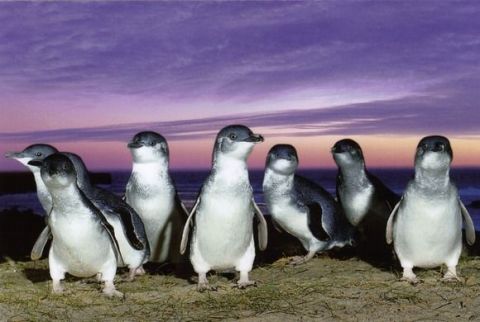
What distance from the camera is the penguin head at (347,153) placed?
8.06 m

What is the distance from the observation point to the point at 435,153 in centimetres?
604

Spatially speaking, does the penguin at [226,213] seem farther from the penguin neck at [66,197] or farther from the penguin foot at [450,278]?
the penguin foot at [450,278]

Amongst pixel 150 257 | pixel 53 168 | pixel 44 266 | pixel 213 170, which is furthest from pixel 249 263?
pixel 44 266

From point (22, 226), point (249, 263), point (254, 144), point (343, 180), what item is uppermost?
point (254, 144)

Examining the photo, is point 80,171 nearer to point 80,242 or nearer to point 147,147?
point 147,147

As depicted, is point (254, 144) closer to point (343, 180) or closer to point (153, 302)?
point (153, 302)

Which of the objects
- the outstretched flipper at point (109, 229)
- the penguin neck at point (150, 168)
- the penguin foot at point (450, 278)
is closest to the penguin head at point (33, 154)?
the penguin neck at point (150, 168)

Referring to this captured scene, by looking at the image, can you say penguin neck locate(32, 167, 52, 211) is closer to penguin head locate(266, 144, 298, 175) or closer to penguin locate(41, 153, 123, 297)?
penguin locate(41, 153, 123, 297)

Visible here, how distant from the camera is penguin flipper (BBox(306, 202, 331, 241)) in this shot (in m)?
7.75

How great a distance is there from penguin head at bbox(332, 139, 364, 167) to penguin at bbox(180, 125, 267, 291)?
5.90 ft

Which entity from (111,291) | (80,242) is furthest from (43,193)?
(111,291)

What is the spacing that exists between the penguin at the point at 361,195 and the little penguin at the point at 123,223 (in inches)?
98.1

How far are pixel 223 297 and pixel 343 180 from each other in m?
2.73

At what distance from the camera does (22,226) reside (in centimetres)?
1764
